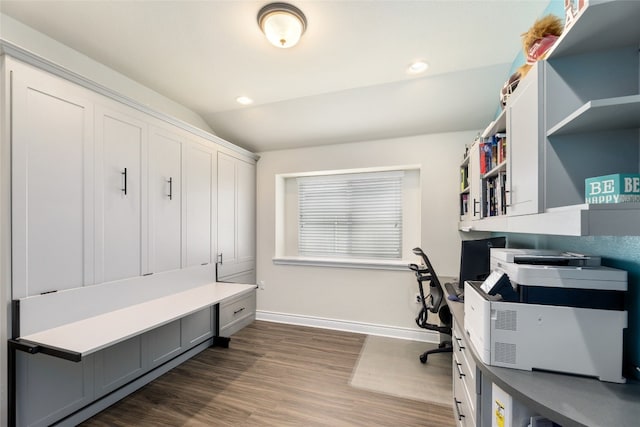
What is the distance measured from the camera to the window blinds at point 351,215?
11.7ft

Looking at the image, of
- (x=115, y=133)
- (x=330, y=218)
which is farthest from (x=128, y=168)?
(x=330, y=218)

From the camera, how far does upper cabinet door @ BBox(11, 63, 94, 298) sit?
5.06 ft

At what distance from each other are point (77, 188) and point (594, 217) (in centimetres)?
267

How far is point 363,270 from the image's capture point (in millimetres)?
3438

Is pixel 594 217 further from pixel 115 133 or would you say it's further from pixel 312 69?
pixel 115 133

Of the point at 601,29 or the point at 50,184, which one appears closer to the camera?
the point at 601,29

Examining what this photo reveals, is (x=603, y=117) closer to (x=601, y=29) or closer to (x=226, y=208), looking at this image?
(x=601, y=29)

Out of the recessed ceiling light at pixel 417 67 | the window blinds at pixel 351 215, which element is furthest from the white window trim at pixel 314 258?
the recessed ceiling light at pixel 417 67

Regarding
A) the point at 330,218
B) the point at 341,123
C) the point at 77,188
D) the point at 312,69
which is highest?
the point at 312,69

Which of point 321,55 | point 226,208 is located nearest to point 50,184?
point 226,208

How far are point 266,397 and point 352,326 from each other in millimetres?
1552

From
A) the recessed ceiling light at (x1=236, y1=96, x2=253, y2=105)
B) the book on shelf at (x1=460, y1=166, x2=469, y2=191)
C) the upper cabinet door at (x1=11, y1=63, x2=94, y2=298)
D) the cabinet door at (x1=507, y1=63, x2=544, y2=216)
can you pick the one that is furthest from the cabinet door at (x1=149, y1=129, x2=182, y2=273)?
the book on shelf at (x1=460, y1=166, x2=469, y2=191)

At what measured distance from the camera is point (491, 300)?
115 centimetres

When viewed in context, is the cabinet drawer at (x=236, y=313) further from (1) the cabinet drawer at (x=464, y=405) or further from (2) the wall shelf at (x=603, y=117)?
(2) the wall shelf at (x=603, y=117)
